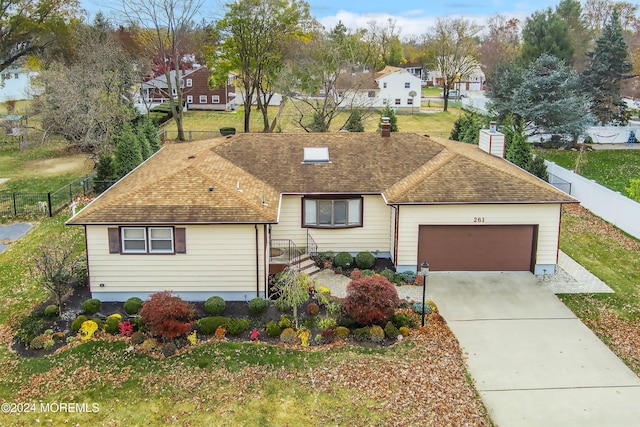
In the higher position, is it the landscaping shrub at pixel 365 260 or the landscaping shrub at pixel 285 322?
the landscaping shrub at pixel 365 260

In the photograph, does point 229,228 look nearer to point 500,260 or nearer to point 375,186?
point 375,186

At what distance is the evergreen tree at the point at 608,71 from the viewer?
4641cm

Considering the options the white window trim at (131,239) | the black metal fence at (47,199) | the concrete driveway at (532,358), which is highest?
the white window trim at (131,239)

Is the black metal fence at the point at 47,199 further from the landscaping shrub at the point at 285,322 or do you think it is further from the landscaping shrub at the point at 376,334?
the landscaping shrub at the point at 376,334

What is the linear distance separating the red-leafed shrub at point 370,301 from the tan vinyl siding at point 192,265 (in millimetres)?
3551

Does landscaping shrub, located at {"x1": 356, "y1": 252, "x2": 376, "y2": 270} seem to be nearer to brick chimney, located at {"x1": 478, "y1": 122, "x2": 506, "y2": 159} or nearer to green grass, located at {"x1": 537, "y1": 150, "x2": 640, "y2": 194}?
brick chimney, located at {"x1": 478, "y1": 122, "x2": 506, "y2": 159}

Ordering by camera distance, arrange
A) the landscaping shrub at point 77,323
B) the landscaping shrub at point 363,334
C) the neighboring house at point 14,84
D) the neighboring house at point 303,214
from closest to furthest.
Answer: the landscaping shrub at point 363,334, the landscaping shrub at point 77,323, the neighboring house at point 303,214, the neighboring house at point 14,84

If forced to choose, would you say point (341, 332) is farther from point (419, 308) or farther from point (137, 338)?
point (137, 338)

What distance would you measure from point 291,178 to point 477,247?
7453mm

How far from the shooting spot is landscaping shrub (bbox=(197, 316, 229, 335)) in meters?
16.5

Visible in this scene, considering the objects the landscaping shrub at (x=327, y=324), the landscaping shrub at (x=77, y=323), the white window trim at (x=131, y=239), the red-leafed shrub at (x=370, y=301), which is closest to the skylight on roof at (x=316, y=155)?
the white window trim at (x=131, y=239)

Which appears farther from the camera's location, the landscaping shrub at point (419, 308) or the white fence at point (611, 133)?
the white fence at point (611, 133)

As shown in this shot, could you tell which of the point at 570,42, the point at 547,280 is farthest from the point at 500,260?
the point at 570,42

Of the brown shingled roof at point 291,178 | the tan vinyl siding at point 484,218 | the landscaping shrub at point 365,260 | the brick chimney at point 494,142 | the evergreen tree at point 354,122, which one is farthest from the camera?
the evergreen tree at point 354,122
